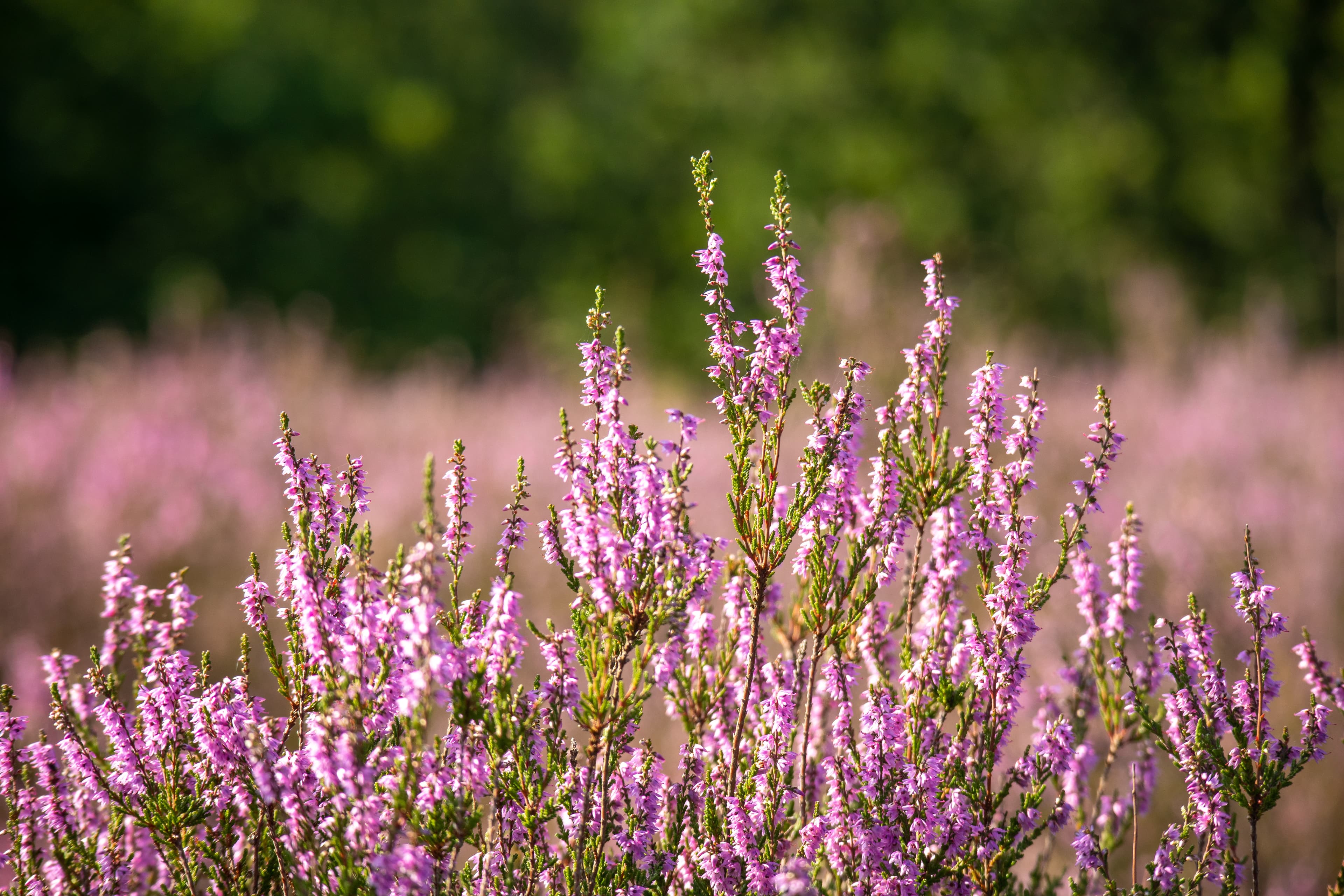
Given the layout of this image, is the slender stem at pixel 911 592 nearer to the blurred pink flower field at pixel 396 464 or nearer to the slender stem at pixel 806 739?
the slender stem at pixel 806 739

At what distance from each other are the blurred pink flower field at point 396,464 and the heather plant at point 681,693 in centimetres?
193

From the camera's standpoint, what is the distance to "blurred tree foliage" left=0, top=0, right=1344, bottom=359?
23.9m

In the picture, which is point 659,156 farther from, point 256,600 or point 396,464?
point 256,600

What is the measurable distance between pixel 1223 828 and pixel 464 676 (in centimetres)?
162

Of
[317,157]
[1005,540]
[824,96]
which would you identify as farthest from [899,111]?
[1005,540]

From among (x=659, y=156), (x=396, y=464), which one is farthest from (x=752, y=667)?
(x=659, y=156)

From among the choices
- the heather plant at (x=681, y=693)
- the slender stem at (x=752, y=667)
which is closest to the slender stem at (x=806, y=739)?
the heather plant at (x=681, y=693)

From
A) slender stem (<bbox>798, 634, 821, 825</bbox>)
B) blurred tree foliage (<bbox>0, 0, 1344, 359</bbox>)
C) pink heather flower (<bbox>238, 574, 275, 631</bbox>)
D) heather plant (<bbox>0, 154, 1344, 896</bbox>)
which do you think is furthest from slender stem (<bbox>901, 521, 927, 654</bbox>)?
blurred tree foliage (<bbox>0, 0, 1344, 359</bbox>)

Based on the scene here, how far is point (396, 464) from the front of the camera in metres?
9.49

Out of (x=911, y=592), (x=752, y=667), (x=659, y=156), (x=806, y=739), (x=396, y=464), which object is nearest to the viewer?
(x=752, y=667)

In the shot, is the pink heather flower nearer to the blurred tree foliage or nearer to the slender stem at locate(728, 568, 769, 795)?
the slender stem at locate(728, 568, 769, 795)

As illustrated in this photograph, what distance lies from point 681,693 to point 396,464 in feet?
24.8

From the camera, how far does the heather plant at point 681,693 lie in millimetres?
2035

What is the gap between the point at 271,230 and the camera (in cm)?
2656
